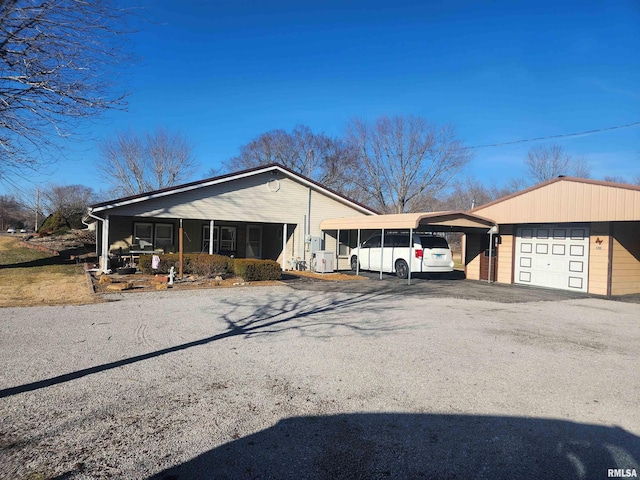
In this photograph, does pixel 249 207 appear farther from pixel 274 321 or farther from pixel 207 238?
pixel 274 321

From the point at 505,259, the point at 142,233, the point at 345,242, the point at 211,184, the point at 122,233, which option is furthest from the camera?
the point at 345,242

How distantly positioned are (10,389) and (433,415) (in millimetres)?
4364

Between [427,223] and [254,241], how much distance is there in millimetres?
10386

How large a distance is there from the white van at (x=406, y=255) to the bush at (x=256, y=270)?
14.3 feet

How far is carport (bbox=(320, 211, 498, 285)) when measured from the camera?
1405 cm

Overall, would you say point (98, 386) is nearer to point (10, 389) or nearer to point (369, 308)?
point (10, 389)

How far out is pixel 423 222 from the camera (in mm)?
14188

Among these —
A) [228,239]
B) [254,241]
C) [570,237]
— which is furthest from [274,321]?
[254,241]

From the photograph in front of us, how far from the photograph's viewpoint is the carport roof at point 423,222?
14.0 meters

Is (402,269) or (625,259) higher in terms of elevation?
(625,259)

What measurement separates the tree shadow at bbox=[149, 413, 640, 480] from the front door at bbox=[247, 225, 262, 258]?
18187mm

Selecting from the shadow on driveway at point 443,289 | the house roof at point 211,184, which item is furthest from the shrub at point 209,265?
the house roof at point 211,184

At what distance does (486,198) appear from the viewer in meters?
47.8

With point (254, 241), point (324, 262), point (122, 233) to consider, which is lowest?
point (324, 262)
